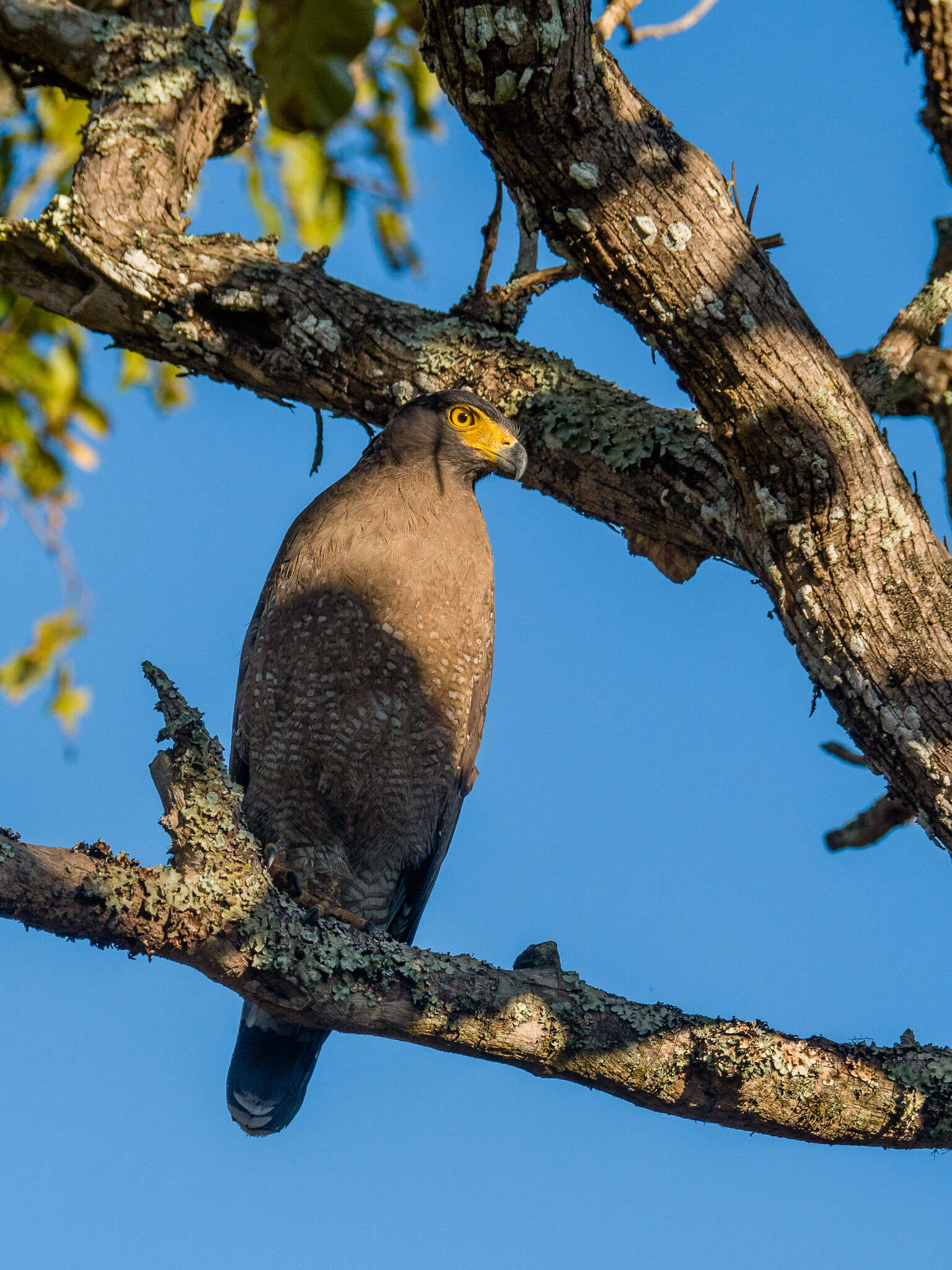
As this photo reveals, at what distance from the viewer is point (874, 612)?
3.45 meters

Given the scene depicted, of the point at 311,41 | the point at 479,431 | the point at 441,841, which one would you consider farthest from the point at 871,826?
the point at 311,41

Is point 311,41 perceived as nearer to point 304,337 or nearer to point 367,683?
point 304,337

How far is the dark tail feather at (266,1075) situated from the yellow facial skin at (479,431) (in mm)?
2345

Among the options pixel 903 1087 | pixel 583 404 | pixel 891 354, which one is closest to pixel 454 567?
pixel 583 404

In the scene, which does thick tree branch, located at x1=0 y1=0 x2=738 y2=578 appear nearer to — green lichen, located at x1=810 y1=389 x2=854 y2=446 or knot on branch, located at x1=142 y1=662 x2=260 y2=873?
green lichen, located at x1=810 y1=389 x2=854 y2=446

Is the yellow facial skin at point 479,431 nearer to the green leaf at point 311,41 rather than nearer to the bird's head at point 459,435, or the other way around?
the bird's head at point 459,435

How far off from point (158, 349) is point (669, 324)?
2232 millimetres

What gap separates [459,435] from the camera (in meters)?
5.00

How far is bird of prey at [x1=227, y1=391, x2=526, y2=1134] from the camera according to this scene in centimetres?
464

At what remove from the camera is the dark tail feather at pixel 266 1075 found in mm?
4617

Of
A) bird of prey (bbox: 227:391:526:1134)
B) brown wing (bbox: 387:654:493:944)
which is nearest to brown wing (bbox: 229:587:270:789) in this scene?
bird of prey (bbox: 227:391:526:1134)

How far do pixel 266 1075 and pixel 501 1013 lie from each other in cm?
179

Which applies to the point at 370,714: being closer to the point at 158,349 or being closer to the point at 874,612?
the point at 158,349

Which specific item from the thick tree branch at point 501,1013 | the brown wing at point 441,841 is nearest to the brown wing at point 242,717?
the brown wing at point 441,841
